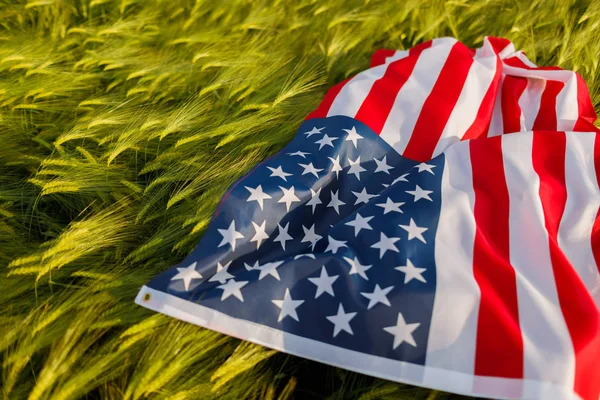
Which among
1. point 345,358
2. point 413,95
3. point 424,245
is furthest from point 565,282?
point 413,95

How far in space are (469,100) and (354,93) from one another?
409 millimetres

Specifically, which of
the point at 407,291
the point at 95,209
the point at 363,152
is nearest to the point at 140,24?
the point at 95,209

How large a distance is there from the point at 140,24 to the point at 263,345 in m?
1.59

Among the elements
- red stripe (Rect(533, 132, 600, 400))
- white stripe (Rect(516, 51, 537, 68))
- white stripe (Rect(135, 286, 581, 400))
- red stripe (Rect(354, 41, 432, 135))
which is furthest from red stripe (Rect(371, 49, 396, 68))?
white stripe (Rect(135, 286, 581, 400))

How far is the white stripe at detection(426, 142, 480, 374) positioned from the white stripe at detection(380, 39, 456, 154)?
288mm

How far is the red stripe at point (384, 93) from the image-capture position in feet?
5.67

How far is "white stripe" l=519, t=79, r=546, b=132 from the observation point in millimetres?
1777

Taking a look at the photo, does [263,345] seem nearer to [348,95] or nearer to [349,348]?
[349,348]

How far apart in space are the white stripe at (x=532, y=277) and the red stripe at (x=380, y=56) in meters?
0.68

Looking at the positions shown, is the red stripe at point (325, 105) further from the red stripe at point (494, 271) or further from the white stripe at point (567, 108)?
the white stripe at point (567, 108)

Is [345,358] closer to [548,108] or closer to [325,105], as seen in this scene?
[325,105]

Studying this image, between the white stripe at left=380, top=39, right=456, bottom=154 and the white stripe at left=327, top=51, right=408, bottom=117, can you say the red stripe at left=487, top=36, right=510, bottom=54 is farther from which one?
the white stripe at left=327, top=51, right=408, bottom=117

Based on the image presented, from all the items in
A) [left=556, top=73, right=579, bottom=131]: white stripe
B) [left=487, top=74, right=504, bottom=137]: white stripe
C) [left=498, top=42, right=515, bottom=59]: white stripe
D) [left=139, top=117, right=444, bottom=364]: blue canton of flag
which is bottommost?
[left=139, top=117, right=444, bottom=364]: blue canton of flag

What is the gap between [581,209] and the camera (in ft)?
4.65
